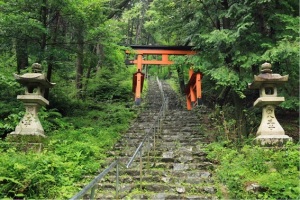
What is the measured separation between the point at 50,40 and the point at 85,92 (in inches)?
188

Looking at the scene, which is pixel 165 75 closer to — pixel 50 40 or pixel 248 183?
pixel 50 40

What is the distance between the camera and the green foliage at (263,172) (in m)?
5.18

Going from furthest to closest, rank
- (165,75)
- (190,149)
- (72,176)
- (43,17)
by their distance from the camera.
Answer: (165,75) < (43,17) < (190,149) < (72,176)

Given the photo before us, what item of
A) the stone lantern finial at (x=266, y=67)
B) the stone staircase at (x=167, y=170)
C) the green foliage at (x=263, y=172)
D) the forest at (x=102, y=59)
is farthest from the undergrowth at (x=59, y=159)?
the stone lantern finial at (x=266, y=67)

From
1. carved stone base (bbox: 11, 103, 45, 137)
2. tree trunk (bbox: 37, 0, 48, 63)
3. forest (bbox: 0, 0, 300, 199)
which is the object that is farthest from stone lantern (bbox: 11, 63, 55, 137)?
tree trunk (bbox: 37, 0, 48, 63)

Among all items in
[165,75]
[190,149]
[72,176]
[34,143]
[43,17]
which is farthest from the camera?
[165,75]

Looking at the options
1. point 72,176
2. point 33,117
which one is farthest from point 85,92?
point 72,176

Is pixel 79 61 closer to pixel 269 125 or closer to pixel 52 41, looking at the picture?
pixel 52 41

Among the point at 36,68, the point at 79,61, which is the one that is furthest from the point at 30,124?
the point at 79,61

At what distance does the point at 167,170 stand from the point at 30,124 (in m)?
3.41

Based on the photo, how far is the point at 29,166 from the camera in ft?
18.4

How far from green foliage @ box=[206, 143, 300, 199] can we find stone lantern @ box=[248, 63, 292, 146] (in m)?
0.32

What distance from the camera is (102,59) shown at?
1247 cm

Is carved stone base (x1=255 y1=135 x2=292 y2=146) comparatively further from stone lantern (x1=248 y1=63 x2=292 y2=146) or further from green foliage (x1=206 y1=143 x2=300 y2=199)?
green foliage (x1=206 y1=143 x2=300 y2=199)
